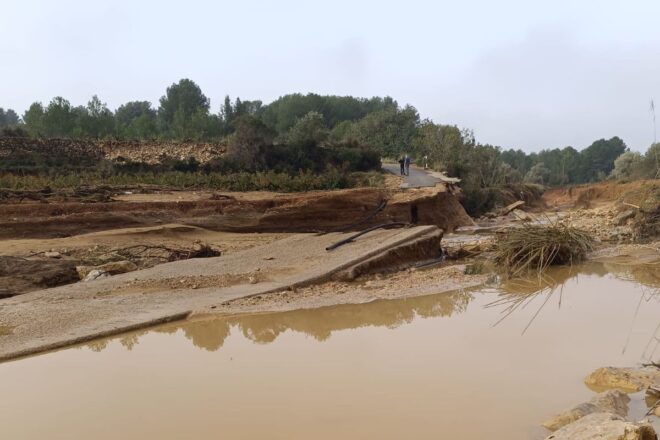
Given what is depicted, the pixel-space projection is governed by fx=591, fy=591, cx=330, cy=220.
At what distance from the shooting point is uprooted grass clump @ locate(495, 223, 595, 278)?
465 inches

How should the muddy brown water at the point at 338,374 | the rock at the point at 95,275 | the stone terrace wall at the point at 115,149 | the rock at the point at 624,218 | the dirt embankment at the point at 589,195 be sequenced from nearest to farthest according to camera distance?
the muddy brown water at the point at 338,374 → the rock at the point at 95,275 → the rock at the point at 624,218 → the stone terrace wall at the point at 115,149 → the dirt embankment at the point at 589,195

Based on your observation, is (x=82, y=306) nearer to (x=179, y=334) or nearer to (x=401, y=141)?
(x=179, y=334)

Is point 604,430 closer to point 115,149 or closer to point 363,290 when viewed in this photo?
point 363,290

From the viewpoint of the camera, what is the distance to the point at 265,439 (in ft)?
13.9

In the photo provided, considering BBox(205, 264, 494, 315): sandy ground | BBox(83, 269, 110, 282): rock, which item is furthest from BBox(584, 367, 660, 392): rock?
BBox(83, 269, 110, 282): rock

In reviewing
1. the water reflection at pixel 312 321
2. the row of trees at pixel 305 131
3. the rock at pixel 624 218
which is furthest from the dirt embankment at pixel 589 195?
the water reflection at pixel 312 321

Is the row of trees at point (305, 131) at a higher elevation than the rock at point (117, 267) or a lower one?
higher

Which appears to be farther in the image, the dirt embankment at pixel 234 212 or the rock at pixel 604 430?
the dirt embankment at pixel 234 212

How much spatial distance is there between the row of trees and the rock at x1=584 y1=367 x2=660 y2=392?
1899 cm

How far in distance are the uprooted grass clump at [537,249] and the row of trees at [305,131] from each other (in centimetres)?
1147

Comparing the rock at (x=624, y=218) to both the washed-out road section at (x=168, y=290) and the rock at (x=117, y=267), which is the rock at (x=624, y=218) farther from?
the rock at (x=117, y=267)

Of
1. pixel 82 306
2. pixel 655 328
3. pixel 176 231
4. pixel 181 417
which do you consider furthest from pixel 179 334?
pixel 176 231

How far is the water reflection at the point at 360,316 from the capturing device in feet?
23.8

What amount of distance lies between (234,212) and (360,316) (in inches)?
380
